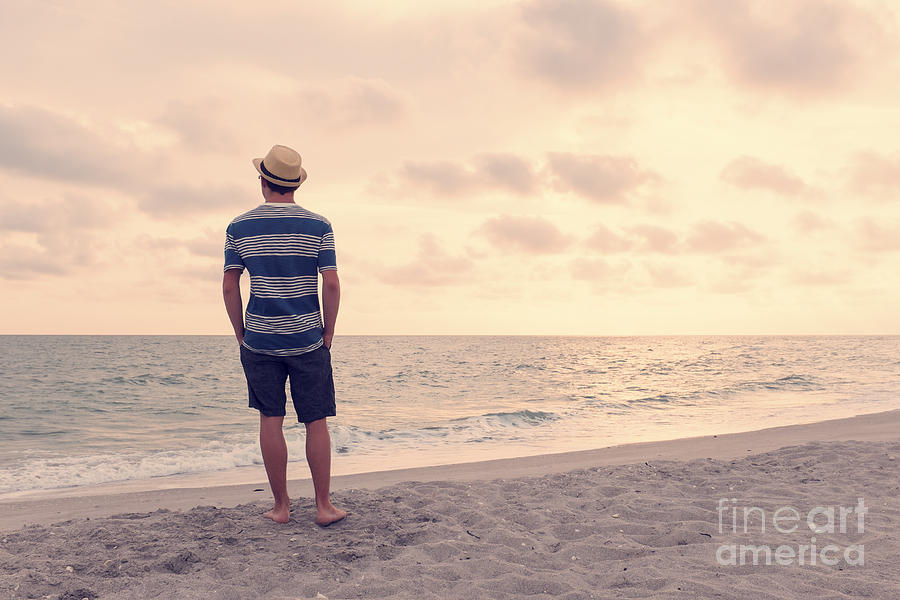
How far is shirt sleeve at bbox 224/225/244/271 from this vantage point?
12.2ft

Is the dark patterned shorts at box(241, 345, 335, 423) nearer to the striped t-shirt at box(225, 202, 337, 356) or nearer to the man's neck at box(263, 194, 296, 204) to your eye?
the striped t-shirt at box(225, 202, 337, 356)

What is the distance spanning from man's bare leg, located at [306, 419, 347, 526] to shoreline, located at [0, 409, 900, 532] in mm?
1827

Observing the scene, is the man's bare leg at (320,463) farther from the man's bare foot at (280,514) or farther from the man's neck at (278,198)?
the man's neck at (278,198)

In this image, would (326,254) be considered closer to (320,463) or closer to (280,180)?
(280,180)

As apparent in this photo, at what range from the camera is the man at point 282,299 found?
368cm

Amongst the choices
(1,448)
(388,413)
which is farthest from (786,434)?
(1,448)

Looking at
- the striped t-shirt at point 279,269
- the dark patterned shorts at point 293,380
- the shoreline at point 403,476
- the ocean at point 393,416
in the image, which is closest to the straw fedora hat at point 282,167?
the striped t-shirt at point 279,269

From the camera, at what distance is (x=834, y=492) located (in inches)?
187

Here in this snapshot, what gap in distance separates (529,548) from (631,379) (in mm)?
22189

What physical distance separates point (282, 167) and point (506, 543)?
2.74m

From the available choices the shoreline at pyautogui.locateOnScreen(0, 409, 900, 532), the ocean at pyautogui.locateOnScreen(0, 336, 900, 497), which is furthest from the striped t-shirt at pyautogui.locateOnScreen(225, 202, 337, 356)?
the ocean at pyautogui.locateOnScreen(0, 336, 900, 497)

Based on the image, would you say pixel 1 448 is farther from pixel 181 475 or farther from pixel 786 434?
pixel 786 434

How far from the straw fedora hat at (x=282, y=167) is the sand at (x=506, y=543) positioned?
7.41 ft

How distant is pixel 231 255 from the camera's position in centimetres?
373
